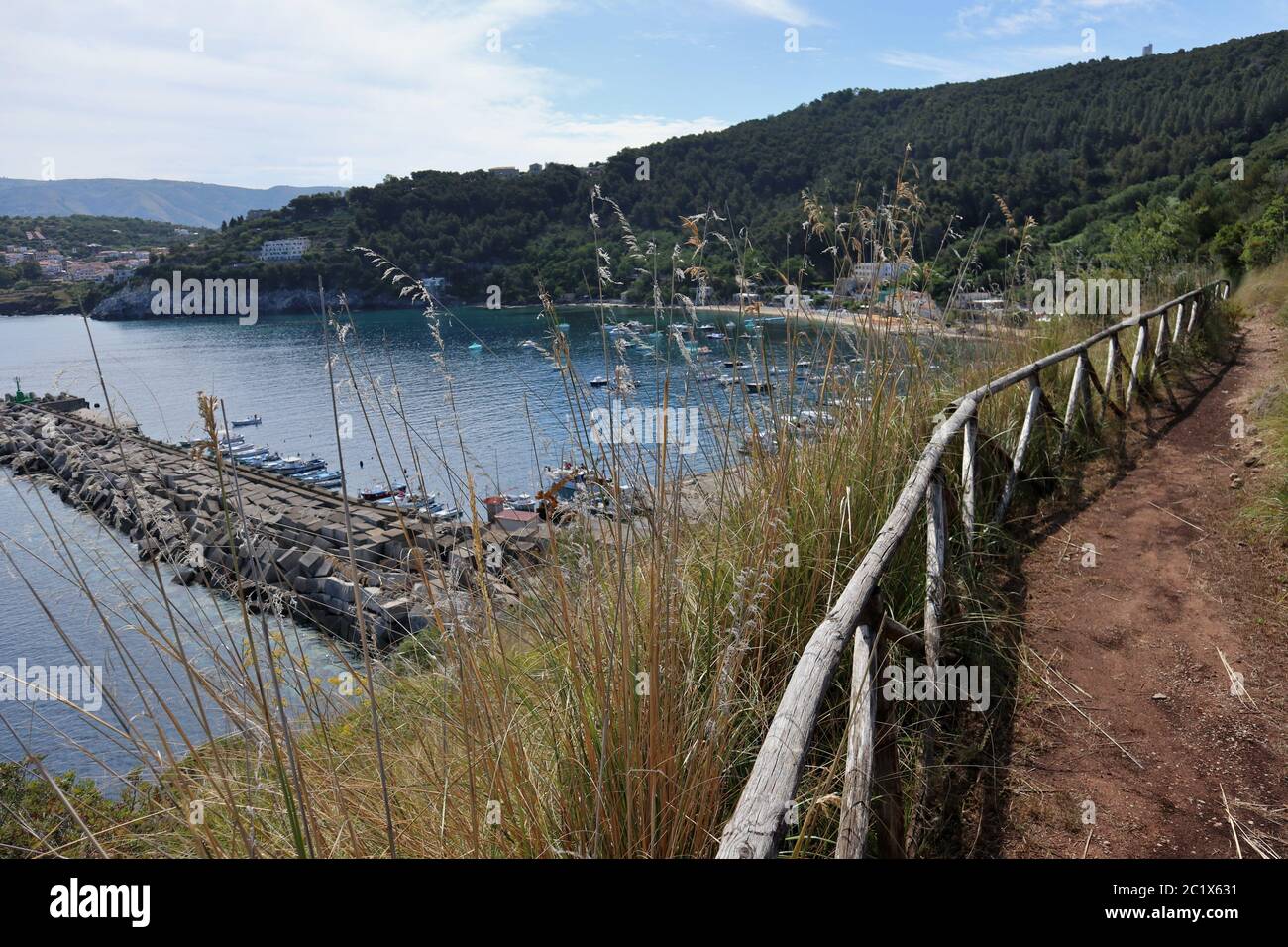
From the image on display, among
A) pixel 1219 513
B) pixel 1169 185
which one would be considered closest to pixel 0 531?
pixel 1219 513

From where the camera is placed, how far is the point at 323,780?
5.86 feet

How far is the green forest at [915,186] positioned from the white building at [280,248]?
1.47 feet

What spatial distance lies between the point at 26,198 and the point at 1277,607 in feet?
83.9

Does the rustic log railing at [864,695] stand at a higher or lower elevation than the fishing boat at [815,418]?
lower

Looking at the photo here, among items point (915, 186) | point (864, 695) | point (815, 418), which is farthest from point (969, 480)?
point (864, 695)

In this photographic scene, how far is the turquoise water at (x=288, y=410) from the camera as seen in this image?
1993 mm

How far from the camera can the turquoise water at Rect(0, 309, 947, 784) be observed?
199 centimetres

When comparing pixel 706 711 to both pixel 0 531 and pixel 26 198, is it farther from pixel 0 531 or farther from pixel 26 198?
pixel 26 198

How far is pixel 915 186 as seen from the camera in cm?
429

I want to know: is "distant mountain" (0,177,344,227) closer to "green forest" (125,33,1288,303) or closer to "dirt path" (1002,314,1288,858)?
"green forest" (125,33,1288,303)

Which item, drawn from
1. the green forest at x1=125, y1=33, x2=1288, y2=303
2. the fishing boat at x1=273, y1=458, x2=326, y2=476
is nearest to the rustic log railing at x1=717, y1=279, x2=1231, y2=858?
the green forest at x1=125, y1=33, x2=1288, y2=303

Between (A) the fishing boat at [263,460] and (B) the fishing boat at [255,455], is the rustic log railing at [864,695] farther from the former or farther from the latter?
(B) the fishing boat at [255,455]

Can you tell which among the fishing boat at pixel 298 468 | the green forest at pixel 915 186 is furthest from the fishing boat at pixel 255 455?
the green forest at pixel 915 186

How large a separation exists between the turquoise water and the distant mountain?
98.0 inches
